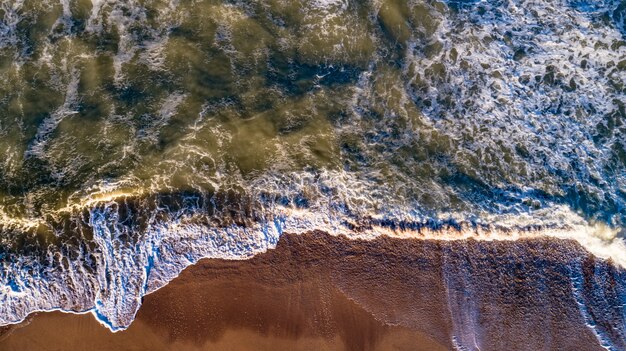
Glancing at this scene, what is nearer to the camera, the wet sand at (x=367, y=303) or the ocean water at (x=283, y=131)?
the wet sand at (x=367, y=303)

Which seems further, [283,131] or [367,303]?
[283,131]

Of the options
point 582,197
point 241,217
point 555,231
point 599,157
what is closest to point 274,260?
point 241,217

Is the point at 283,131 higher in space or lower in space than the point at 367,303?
higher

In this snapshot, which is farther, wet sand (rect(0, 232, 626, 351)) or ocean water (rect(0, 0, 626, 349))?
ocean water (rect(0, 0, 626, 349))

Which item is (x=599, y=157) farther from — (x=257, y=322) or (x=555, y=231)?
(x=257, y=322)
